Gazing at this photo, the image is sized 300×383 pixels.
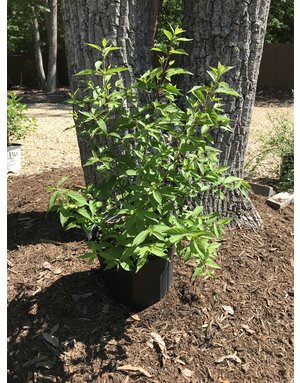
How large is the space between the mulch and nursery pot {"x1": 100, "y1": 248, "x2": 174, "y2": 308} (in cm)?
8

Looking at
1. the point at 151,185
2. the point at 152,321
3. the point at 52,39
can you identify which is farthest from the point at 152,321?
the point at 52,39

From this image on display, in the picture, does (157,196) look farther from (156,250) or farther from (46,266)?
(46,266)

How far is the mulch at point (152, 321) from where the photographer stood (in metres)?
2.19

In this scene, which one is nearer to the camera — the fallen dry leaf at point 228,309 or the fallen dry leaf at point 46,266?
the fallen dry leaf at point 228,309

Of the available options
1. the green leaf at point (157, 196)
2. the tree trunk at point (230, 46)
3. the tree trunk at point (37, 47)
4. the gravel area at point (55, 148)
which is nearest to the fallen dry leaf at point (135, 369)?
the green leaf at point (157, 196)

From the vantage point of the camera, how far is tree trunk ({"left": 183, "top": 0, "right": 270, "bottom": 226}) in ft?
8.72

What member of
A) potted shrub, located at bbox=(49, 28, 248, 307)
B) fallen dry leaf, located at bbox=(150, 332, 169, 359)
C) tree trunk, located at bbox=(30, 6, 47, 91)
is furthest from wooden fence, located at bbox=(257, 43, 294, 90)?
fallen dry leaf, located at bbox=(150, 332, 169, 359)

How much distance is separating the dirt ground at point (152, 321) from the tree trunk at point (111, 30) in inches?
54.1

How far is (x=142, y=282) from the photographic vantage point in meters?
2.31

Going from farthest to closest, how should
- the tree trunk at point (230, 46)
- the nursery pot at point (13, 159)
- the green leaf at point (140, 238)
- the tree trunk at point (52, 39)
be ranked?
1. the tree trunk at point (52, 39)
2. the nursery pot at point (13, 159)
3. the tree trunk at point (230, 46)
4. the green leaf at point (140, 238)

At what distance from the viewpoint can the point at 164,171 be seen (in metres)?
2.18

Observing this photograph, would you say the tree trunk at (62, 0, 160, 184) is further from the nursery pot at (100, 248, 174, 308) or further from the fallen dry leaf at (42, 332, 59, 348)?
the fallen dry leaf at (42, 332, 59, 348)

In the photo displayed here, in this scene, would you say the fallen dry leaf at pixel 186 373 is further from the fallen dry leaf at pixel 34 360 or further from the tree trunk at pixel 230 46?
the tree trunk at pixel 230 46

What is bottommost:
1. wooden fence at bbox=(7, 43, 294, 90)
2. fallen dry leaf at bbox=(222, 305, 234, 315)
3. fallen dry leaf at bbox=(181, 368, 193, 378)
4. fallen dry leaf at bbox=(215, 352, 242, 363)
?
fallen dry leaf at bbox=(181, 368, 193, 378)
